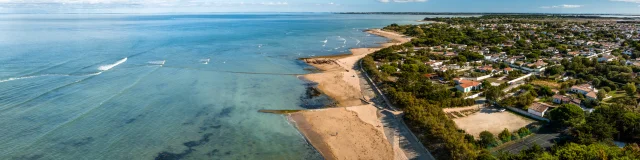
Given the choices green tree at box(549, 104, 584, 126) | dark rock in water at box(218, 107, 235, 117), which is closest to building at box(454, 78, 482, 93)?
green tree at box(549, 104, 584, 126)

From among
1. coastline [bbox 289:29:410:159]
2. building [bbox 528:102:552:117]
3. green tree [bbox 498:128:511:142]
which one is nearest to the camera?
green tree [bbox 498:128:511:142]

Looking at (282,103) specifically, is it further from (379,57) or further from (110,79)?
(379,57)

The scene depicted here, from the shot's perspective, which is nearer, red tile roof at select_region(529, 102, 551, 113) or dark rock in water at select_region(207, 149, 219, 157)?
dark rock in water at select_region(207, 149, 219, 157)

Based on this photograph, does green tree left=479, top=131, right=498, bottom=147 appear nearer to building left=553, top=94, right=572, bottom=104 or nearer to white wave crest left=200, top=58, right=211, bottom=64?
building left=553, top=94, right=572, bottom=104

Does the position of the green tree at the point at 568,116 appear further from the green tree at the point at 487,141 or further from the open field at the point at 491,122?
the green tree at the point at 487,141

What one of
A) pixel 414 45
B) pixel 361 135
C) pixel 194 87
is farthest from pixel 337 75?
pixel 414 45

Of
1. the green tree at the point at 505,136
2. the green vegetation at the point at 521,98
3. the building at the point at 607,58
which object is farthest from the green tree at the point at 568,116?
the building at the point at 607,58
